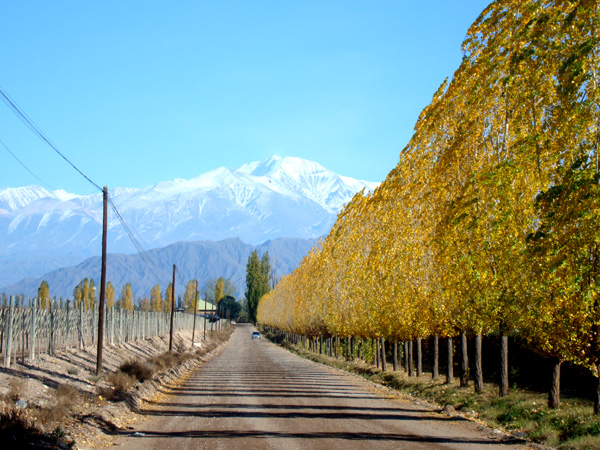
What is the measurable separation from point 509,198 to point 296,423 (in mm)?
7566

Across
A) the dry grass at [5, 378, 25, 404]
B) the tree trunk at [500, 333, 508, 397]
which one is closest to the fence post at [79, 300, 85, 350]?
the dry grass at [5, 378, 25, 404]

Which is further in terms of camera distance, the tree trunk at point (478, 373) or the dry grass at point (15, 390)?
the tree trunk at point (478, 373)

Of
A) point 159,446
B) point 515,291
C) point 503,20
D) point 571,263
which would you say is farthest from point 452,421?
point 503,20

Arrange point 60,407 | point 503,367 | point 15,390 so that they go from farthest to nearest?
point 503,367
point 15,390
point 60,407

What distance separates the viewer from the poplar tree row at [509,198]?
11.6 metres

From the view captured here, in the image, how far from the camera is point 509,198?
52.1ft

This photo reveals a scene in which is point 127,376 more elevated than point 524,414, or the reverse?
point 524,414

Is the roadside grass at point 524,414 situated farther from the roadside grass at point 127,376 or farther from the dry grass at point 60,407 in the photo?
the roadside grass at point 127,376

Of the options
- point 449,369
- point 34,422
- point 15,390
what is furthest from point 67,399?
point 449,369

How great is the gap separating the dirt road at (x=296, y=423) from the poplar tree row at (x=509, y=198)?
310 centimetres

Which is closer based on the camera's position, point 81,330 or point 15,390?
point 15,390

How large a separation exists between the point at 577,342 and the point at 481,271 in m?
4.36

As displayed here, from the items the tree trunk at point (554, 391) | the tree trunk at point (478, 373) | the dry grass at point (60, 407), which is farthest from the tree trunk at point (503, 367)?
the dry grass at point (60, 407)

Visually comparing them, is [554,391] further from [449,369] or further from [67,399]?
[67,399]
